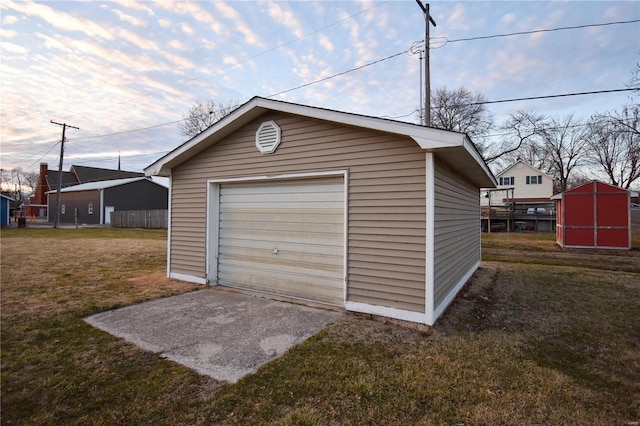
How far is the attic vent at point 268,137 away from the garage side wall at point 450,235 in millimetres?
2708

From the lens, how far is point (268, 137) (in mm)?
5508

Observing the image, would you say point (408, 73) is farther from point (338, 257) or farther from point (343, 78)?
point (338, 257)

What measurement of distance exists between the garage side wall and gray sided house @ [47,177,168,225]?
3138 centimetres

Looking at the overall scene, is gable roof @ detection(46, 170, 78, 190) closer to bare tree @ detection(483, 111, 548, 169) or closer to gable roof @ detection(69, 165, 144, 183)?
gable roof @ detection(69, 165, 144, 183)

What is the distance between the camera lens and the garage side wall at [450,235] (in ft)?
14.6

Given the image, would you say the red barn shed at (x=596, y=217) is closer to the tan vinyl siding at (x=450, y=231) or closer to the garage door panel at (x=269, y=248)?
the tan vinyl siding at (x=450, y=231)

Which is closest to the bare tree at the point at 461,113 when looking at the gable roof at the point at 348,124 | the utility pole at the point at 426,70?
the utility pole at the point at 426,70

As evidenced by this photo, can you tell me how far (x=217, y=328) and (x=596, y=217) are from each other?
15.3 m

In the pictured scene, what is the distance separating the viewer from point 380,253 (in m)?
4.46

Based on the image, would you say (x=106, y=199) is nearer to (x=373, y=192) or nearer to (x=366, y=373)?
(x=373, y=192)

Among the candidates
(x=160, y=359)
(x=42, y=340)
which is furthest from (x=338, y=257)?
(x=42, y=340)

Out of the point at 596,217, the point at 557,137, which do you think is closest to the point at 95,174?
the point at 596,217

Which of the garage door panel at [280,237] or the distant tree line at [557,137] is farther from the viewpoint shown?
the distant tree line at [557,137]

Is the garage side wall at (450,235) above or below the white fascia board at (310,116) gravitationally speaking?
below
